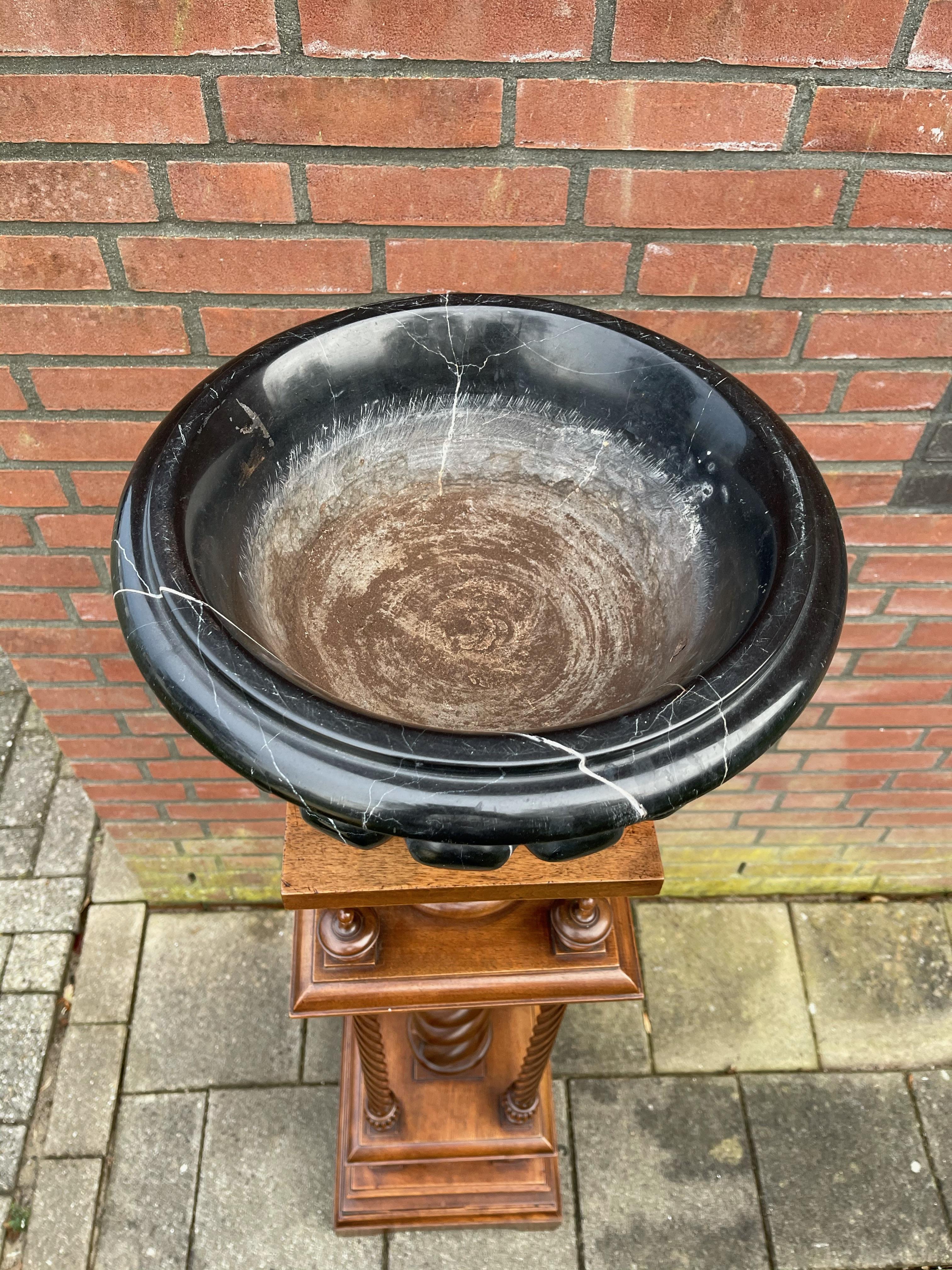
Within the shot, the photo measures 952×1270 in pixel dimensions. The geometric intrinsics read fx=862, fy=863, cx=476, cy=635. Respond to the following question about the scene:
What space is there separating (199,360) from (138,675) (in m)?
0.71

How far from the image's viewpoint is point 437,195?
120 cm

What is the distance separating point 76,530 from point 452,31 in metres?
1.02

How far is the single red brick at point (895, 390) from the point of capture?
140 cm

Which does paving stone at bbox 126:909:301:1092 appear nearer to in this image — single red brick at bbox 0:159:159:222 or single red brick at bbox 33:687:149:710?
single red brick at bbox 33:687:149:710

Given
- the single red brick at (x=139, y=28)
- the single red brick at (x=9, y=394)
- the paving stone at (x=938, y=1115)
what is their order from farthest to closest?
the paving stone at (x=938, y=1115) → the single red brick at (x=9, y=394) → the single red brick at (x=139, y=28)

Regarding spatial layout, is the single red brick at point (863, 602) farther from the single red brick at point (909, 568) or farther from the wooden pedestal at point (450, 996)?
the wooden pedestal at point (450, 996)

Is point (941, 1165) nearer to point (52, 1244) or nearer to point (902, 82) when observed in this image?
point (52, 1244)

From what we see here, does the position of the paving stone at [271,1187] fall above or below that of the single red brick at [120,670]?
below

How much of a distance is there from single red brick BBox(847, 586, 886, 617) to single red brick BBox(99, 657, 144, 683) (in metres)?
1.42

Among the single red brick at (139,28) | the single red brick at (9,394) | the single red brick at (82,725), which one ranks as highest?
the single red brick at (139,28)

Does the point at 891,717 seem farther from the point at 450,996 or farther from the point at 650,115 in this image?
the point at 650,115

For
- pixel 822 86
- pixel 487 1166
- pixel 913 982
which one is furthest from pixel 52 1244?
pixel 822 86

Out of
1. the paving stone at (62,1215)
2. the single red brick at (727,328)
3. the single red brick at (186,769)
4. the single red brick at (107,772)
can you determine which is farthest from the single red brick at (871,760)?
the paving stone at (62,1215)

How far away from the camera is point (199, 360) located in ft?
4.51
